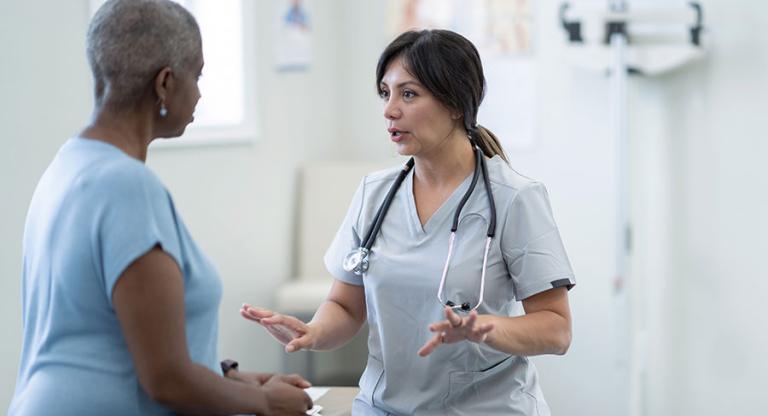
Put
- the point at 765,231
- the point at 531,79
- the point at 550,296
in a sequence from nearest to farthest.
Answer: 1. the point at 550,296
2. the point at 765,231
3. the point at 531,79

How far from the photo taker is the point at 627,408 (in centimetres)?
351

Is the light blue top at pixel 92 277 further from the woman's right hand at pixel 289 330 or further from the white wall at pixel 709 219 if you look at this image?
the white wall at pixel 709 219

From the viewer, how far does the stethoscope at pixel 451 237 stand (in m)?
1.78

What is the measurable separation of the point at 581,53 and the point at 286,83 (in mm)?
1111

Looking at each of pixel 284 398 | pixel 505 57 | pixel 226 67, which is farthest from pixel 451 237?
pixel 505 57

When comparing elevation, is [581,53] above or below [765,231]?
above

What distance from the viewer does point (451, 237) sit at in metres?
1.82

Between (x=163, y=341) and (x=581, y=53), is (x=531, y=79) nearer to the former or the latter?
(x=581, y=53)

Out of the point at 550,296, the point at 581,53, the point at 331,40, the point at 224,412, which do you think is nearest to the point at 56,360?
the point at 224,412

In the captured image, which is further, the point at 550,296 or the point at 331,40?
the point at 331,40

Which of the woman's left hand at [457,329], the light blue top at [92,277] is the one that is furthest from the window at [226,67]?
the light blue top at [92,277]

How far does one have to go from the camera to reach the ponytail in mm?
1926

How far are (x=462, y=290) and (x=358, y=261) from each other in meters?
0.22

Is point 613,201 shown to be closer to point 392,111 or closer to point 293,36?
point 293,36
